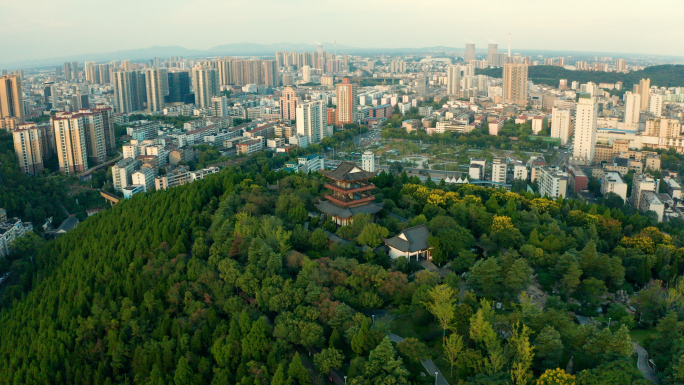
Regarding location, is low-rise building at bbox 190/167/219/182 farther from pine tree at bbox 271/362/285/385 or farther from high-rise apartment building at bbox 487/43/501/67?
high-rise apartment building at bbox 487/43/501/67

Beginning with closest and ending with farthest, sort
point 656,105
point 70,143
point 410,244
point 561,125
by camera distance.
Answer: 1. point 410,244
2. point 70,143
3. point 561,125
4. point 656,105

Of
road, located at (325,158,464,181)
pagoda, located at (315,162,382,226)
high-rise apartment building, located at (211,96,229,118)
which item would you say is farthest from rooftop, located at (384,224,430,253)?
high-rise apartment building, located at (211,96,229,118)

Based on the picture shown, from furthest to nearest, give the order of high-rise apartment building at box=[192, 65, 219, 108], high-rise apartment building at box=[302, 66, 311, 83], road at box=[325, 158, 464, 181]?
high-rise apartment building at box=[302, 66, 311, 83]
high-rise apartment building at box=[192, 65, 219, 108]
road at box=[325, 158, 464, 181]

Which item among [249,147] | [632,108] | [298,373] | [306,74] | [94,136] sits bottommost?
[298,373]

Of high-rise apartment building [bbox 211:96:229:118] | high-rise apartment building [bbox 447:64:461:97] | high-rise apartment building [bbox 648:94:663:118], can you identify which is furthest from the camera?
high-rise apartment building [bbox 447:64:461:97]

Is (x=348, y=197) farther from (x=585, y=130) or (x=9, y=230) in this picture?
(x=585, y=130)

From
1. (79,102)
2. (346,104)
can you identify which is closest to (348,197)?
(346,104)

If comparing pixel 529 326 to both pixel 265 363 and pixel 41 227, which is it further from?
pixel 41 227
